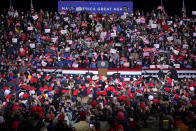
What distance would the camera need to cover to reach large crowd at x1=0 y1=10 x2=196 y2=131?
11.4m

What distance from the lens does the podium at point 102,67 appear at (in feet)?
58.7

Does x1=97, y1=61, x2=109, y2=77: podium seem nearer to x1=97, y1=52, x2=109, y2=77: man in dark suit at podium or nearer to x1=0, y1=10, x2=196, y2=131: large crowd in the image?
x1=97, y1=52, x2=109, y2=77: man in dark suit at podium

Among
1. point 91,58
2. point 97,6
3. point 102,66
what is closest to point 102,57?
point 102,66

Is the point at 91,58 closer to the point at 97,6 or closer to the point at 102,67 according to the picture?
the point at 102,67

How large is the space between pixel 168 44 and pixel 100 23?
25.0 ft

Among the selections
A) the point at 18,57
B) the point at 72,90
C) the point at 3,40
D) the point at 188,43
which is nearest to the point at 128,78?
the point at 72,90

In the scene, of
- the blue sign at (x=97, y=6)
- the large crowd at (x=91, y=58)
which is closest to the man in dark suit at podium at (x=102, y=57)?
the large crowd at (x=91, y=58)

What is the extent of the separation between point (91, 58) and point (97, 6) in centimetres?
953

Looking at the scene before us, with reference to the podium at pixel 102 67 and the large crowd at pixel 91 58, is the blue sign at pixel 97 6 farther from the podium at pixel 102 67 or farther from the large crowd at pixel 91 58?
the podium at pixel 102 67

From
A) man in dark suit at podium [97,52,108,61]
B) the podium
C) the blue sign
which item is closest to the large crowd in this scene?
man in dark suit at podium [97,52,108,61]

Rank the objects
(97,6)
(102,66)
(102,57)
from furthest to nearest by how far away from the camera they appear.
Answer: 1. (97,6)
2. (102,57)
3. (102,66)

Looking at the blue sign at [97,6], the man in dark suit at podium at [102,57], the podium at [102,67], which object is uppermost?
the blue sign at [97,6]

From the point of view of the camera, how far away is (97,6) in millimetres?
26734

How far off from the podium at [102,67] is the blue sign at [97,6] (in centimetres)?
1095
